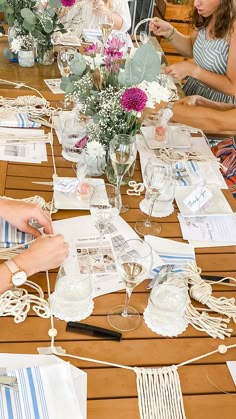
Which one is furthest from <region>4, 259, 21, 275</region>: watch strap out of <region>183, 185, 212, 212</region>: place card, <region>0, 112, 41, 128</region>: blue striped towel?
<region>0, 112, 41, 128</region>: blue striped towel

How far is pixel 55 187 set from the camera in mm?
1445

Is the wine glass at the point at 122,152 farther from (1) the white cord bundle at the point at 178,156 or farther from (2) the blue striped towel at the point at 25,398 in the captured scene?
(2) the blue striped towel at the point at 25,398

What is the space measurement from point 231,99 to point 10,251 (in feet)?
5.65

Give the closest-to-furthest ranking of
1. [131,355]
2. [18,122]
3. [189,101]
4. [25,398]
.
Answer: [25,398], [131,355], [18,122], [189,101]

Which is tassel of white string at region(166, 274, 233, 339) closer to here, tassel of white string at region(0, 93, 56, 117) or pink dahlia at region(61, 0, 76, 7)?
tassel of white string at region(0, 93, 56, 117)

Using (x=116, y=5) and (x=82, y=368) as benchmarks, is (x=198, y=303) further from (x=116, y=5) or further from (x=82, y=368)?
(x=116, y=5)

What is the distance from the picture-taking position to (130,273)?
1035 mm

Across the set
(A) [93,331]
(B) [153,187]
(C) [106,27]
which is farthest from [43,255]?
(C) [106,27]

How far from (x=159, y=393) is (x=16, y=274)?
430mm

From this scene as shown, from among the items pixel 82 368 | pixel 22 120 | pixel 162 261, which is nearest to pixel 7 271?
pixel 82 368

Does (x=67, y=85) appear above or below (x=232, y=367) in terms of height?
above

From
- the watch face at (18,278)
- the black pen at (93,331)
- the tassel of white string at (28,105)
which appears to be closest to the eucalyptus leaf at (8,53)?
the tassel of white string at (28,105)

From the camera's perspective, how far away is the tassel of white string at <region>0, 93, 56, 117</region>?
1879 millimetres

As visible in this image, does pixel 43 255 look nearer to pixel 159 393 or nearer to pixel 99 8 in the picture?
pixel 159 393
